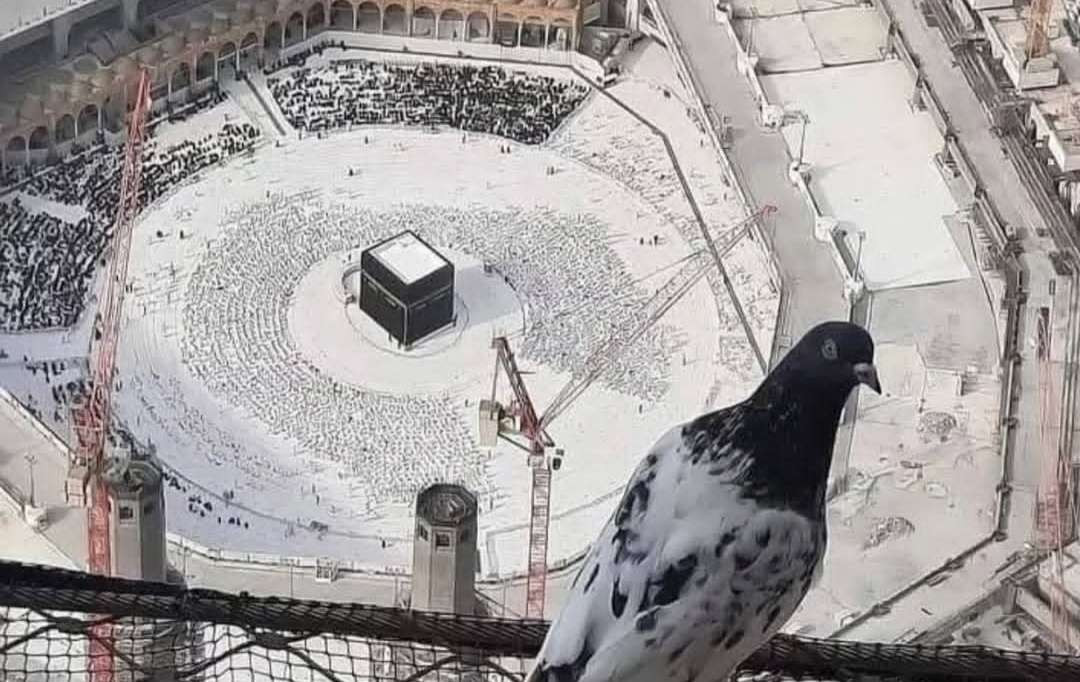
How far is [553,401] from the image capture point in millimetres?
25562

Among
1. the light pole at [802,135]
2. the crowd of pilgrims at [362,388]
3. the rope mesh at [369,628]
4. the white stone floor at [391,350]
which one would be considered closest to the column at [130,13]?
the white stone floor at [391,350]

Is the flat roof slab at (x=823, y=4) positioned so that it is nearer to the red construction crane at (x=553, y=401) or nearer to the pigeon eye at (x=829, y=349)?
the red construction crane at (x=553, y=401)

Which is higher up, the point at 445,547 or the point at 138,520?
the point at 138,520

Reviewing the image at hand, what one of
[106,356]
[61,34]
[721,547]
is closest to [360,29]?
[61,34]

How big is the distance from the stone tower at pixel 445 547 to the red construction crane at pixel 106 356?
2.82 metres

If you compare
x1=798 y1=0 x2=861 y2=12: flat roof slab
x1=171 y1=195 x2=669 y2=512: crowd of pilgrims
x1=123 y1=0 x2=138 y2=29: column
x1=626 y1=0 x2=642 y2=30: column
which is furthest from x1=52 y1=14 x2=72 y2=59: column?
x1=798 y1=0 x2=861 y2=12: flat roof slab

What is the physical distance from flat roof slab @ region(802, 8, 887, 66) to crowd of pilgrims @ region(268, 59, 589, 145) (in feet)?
10.1

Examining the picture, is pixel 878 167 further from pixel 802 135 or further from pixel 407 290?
pixel 407 290

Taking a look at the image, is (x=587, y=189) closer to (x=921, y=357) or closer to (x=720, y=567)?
(x=921, y=357)

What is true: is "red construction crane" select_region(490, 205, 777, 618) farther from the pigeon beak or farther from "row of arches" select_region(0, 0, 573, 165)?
the pigeon beak

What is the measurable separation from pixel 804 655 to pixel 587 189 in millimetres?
21863

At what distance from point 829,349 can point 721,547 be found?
62 centimetres

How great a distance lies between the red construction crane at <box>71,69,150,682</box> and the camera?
868 inches

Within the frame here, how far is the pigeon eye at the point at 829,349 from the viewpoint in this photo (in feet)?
21.7
